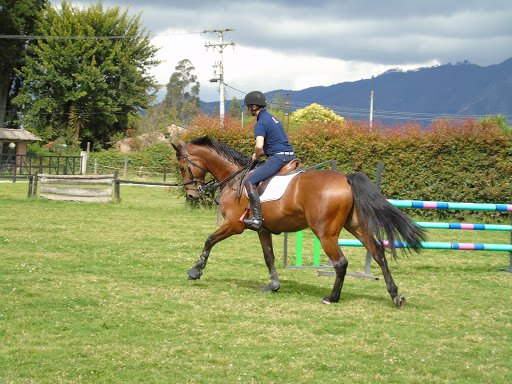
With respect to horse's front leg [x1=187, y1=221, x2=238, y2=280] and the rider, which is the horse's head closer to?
horse's front leg [x1=187, y1=221, x2=238, y2=280]

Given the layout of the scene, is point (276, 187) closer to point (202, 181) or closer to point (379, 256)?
point (202, 181)

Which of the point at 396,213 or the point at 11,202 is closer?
the point at 396,213

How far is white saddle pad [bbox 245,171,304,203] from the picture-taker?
7805 millimetres

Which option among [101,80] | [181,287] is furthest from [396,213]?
[101,80]

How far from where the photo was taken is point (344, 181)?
7.41 metres

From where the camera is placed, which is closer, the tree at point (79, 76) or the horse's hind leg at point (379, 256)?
the horse's hind leg at point (379, 256)

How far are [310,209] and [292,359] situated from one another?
8.98ft

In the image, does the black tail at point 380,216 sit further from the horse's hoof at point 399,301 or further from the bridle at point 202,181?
the bridle at point 202,181

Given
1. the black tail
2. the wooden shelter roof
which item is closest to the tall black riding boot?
the black tail

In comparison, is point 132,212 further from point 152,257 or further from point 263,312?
point 263,312

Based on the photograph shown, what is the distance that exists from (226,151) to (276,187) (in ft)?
4.63

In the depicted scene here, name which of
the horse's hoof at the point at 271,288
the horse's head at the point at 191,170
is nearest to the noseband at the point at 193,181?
the horse's head at the point at 191,170

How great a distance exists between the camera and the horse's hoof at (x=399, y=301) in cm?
719

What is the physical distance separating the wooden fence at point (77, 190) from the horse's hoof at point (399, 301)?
16.4 metres
